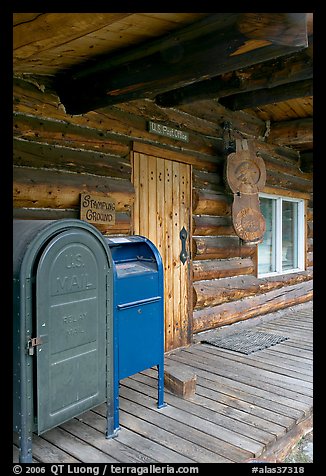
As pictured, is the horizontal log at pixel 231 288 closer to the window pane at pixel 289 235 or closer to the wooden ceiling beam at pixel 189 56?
the window pane at pixel 289 235

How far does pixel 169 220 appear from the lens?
4.58 meters

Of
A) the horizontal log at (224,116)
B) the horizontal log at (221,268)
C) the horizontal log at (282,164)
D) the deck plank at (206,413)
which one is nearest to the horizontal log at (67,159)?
the horizontal log at (224,116)

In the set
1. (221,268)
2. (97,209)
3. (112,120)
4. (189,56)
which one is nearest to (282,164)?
(221,268)

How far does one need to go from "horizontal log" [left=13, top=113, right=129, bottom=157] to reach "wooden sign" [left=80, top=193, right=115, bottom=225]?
47 cm

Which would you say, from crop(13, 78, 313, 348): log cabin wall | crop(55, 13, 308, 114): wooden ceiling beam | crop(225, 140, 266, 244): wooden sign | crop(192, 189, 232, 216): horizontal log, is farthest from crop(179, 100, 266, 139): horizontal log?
crop(55, 13, 308, 114): wooden ceiling beam

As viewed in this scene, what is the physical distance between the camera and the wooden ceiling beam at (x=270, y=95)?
3.96 metres

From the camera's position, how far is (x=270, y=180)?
255 inches

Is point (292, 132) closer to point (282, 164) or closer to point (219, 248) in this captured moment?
point (282, 164)

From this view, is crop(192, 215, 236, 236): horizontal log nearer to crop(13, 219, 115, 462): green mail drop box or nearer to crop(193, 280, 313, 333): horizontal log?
crop(193, 280, 313, 333): horizontal log

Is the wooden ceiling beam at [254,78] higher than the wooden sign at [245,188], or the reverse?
the wooden ceiling beam at [254,78]

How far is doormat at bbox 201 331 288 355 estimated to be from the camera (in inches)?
186

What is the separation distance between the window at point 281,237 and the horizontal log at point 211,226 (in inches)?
47.4

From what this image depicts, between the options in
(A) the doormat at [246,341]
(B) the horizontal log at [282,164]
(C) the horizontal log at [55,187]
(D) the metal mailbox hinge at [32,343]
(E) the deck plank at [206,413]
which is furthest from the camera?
(B) the horizontal log at [282,164]
